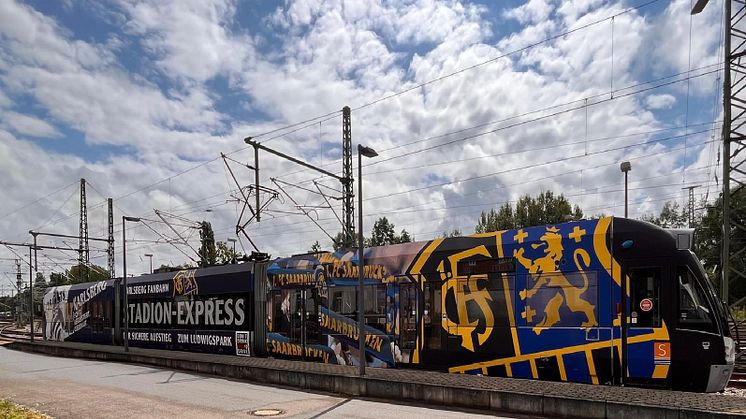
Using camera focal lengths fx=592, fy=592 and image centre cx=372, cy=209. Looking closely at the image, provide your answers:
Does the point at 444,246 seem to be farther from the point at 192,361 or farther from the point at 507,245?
the point at 192,361

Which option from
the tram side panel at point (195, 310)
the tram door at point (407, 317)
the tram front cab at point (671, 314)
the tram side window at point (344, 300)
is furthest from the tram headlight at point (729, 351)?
the tram side panel at point (195, 310)

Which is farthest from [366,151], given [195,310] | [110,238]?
[110,238]

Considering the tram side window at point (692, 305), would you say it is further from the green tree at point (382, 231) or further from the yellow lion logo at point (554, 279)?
the green tree at point (382, 231)

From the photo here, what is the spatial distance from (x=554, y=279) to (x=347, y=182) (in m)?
10.5

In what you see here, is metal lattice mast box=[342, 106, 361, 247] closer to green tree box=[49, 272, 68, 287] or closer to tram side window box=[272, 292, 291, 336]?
tram side window box=[272, 292, 291, 336]

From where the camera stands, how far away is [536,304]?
12.1m

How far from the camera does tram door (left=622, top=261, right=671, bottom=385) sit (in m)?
10.4

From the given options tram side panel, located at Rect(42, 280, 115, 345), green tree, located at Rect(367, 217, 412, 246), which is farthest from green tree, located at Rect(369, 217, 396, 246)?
tram side panel, located at Rect(42, 280, 115, 345)

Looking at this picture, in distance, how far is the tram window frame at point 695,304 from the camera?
10.2 metres

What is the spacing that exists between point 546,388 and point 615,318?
5.95ft

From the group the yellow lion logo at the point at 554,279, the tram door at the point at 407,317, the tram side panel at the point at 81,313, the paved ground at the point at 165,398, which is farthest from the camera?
the tram side panel at the point at 81,313

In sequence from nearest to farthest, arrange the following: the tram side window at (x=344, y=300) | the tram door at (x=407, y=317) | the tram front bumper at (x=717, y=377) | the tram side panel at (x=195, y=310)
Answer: the tram front bumper at (x=717, y=377), the tram door at (x=407, y=317), the tram side window at (x=344, y=300), the tram side panel at (x=195, y=310)

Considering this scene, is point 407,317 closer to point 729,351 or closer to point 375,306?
point 375,306

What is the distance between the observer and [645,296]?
10680mm
